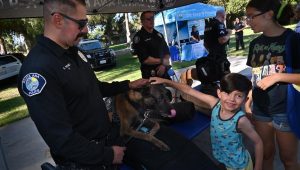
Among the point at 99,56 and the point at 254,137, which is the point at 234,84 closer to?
the point at 254,137

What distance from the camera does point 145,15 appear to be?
5.43 metres

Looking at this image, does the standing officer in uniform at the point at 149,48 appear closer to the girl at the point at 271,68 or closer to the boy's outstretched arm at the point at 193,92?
the boy's outstretched arm at the point at 193,92

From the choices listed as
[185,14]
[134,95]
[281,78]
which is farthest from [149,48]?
[185,14]

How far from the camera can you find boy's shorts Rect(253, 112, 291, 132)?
2721mm

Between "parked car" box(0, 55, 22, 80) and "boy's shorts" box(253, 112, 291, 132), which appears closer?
"boy's shorts" box(253, 112, 291, 132)

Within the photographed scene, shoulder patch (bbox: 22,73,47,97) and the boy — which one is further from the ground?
shoulder patch (bbox: 22,73,47,97)

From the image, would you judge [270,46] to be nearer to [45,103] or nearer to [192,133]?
[192,133]

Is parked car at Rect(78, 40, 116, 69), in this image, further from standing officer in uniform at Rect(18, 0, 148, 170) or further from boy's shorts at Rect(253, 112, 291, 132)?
standing officer in uniform at Rect(18, 0, 148, 170)

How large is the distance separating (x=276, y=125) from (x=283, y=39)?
0.76 m

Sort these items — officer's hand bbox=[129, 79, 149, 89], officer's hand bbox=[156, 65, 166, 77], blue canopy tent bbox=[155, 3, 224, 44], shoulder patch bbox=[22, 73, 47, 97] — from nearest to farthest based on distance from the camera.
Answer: shoulder patch bbox=[22, 73, 47, 97] → officer's hand bbox=[129, 79, 149, 89] → officer's hand bbox=[156, 65, 166, 77] → blue canopy tent bbox=[155, 3, 224, 44]

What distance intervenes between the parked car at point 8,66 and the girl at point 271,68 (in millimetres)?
16971

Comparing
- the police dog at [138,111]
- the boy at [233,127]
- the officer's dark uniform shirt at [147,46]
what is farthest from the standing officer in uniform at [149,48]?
the boy at [233,127]

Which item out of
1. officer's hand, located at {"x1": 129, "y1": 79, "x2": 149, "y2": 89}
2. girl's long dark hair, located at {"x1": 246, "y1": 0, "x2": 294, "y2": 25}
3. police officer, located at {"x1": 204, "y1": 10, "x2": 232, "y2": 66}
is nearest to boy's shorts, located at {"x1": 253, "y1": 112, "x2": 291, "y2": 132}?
girl's long dark hair, located at {"x1": 246, "y1": 0, "x2": 294, "y2": 25}

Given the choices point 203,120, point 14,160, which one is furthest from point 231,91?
point 14,160
